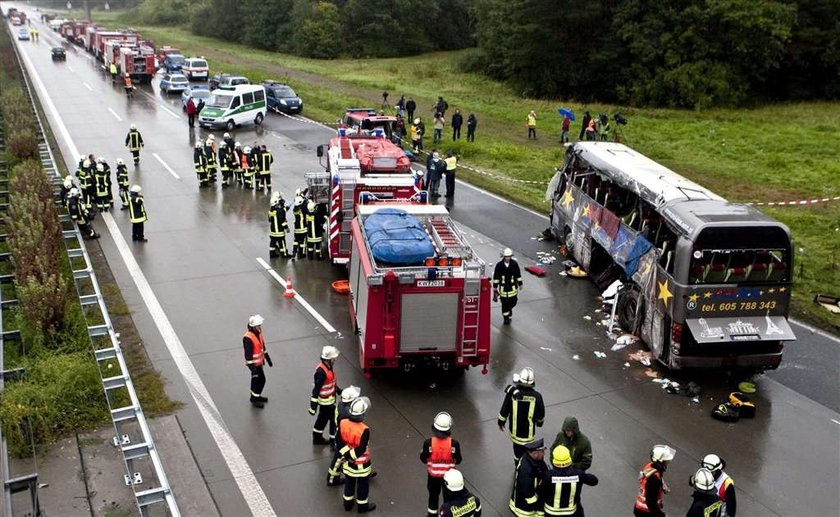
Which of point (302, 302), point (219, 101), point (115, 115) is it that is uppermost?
point (219, 101)

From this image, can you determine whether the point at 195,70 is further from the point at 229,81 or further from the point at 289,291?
the point at 289,291

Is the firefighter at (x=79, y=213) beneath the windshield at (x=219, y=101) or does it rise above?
beneath

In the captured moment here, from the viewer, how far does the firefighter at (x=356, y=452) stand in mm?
8703

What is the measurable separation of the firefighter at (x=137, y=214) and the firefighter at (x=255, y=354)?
8.45 meters

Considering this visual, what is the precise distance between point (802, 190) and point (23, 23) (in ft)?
332

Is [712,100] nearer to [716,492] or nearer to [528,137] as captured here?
[528,137]

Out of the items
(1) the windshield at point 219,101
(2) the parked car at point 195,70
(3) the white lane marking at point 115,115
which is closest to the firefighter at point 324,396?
(1) the windshield at point 219,101

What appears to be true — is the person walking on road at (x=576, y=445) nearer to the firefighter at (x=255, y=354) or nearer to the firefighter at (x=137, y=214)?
the firefighter at (x=255, y=354)

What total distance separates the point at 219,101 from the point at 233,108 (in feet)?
2.60

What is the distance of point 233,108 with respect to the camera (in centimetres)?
3484

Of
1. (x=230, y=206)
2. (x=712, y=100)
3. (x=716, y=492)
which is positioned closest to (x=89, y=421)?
(x=716, y=492)

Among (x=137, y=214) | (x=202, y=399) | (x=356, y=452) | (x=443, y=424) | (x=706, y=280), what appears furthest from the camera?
(x=137, y=214)

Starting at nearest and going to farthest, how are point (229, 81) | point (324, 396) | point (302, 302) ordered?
point (324, 396)
point (302, 302)
point (229, 81)

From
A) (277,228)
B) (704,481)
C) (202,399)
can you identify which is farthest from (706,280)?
(277,228)
